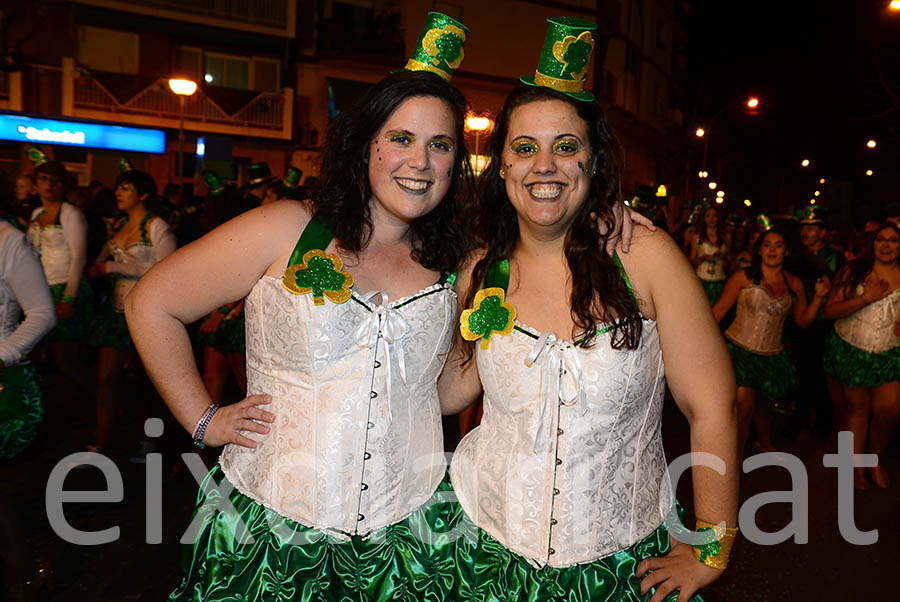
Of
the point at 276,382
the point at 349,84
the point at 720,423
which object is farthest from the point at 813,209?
the point at 349,84

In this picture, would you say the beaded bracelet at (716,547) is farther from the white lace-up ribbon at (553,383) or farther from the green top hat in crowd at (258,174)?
the green top hat in crowd at (258,174)

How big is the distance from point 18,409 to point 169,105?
1692 centimetres

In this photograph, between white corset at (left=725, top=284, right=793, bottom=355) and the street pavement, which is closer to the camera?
the street pavement

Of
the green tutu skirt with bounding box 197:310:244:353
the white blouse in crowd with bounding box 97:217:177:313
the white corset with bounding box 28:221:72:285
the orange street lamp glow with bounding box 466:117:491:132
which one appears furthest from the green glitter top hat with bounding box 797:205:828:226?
the white corset with bounding box 28:221:72:285

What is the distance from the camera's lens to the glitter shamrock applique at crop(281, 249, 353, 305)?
82.1 inches

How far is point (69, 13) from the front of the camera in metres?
17.7

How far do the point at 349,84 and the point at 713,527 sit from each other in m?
20.2

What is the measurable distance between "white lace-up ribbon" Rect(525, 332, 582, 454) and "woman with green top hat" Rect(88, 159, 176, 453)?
13.5ft

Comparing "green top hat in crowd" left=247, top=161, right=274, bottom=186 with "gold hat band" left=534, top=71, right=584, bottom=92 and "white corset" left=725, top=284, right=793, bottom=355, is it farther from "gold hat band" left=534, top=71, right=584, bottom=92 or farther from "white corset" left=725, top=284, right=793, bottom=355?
"gold hat band" left=534, top=71, right=584, bottom=92

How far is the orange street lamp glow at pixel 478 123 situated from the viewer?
105 inches

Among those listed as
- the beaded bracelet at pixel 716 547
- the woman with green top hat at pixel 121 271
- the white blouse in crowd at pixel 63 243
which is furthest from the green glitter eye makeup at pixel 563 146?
the white blouse in crowd at pixel 63 243

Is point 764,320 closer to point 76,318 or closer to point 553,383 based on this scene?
point 553,383

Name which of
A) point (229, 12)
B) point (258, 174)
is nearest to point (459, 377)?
point (258, 174)

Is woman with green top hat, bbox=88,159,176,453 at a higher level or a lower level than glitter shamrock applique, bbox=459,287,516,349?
lower
